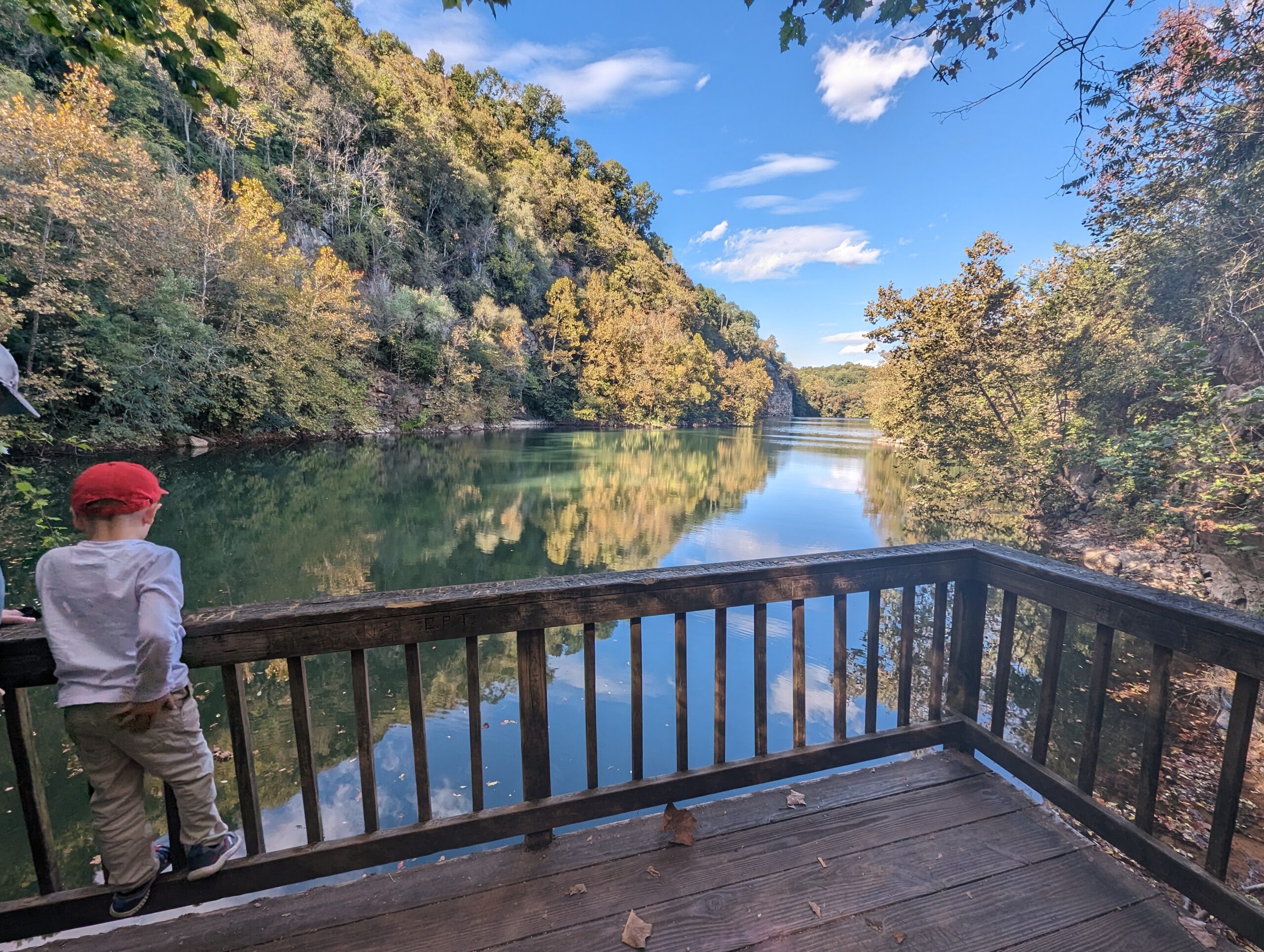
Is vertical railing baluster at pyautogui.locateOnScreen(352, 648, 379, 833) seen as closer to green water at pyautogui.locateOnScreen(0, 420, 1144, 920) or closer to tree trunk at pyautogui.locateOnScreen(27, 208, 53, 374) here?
green water at pyautogui.locateOnScreen(0, 420, 1144, 920)

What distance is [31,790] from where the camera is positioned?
128cm

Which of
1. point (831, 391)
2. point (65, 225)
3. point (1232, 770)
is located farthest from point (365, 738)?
point (831, 391)

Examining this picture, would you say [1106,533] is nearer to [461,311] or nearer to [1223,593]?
[1223,593]

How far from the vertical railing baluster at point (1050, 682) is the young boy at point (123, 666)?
2440 mm

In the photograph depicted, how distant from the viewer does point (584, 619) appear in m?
1.62

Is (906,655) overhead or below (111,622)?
below

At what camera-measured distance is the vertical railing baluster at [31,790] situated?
48.6 inches

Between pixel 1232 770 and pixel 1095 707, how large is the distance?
1.08 feet

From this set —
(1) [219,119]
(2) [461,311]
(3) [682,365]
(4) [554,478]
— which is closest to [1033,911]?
(4) [554,478]

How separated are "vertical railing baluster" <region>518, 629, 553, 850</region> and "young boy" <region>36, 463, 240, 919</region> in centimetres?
78

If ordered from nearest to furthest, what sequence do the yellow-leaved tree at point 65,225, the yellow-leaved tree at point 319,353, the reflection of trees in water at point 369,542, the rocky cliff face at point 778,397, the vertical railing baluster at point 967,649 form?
the vertical railing baluster at point 967,649, the reflection of trees in water at point 369,542, the yellow-leaved tree at point 65,225, the yellow-leaved tree at point 319,353, the rocky cliff face at point 778,397

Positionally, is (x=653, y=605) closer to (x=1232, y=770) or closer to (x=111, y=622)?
(x=111, y=622)

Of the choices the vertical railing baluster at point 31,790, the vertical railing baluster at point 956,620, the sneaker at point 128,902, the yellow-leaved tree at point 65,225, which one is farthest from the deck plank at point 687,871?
the yellow-leaved tree at point 65,225

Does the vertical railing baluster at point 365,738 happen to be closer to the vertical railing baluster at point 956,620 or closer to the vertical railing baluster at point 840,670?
the vertical railing baluster at point 840,670
